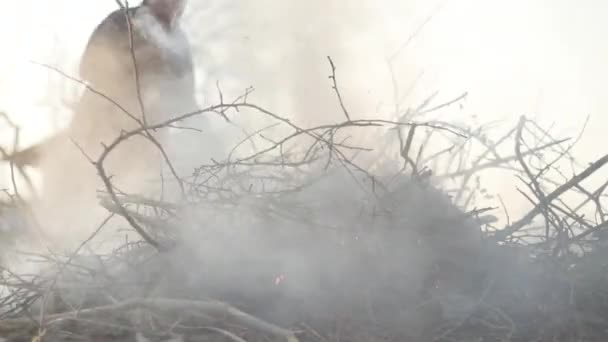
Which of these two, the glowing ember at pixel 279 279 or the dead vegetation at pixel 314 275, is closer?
the dead vegetation at pixel 314 275

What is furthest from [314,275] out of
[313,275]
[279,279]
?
[279,279]

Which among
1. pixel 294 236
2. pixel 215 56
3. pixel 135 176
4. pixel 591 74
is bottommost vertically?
pixel 294 236

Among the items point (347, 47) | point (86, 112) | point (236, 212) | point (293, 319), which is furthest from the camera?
point (347, 47)

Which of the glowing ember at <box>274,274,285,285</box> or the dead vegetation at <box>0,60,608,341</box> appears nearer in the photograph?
the dead vegetation at <box>0,60,608,341</box>

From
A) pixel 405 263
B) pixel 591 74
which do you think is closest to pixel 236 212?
pixel 405 263

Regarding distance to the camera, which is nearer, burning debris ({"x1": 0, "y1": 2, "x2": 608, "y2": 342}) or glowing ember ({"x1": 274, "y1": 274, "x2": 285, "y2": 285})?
burning debris ({"x1": 0, "y1": 2, "x2": 608, "y2": 342})

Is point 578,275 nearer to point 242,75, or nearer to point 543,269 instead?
point 543,269

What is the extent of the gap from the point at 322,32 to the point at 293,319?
311 centimetres

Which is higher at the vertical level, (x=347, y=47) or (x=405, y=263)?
(x=347, y=47)

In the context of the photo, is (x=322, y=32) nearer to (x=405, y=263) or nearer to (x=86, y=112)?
(x=86, y=112)

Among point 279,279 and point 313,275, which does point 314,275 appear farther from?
point 279,279

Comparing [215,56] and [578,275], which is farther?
[215,56]

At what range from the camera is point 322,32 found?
475 cm

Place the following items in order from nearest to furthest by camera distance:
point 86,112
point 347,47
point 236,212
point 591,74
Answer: point 236,212 < point 86,112 < point 347,47 < point 591,74
